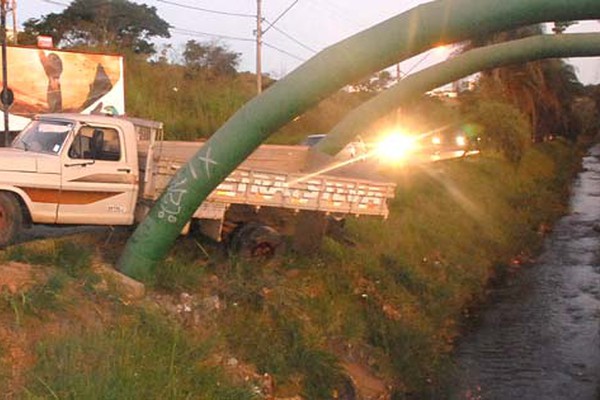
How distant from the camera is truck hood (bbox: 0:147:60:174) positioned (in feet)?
36.1

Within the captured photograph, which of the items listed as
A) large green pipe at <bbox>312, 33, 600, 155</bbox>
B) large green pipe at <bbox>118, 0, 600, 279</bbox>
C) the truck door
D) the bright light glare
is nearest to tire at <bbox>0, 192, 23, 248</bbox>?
the truck door

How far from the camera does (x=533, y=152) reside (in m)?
53.0

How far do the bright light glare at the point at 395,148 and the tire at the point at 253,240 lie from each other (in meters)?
15.2

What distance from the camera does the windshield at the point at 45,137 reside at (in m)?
11.6

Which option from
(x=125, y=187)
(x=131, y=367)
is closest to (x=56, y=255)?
(x=125, y=187)

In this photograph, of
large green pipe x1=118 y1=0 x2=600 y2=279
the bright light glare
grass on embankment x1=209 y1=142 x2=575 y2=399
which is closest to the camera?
large green pipe x1=118 y1=0 x2=600 y2=279

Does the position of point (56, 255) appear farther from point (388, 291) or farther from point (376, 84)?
point (376, 84)

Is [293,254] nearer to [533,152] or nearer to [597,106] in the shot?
[533,152]

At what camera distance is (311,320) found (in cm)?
1339

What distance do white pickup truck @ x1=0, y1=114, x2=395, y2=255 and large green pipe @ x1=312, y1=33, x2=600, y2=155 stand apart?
2.89m

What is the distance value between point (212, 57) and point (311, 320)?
3876 cm

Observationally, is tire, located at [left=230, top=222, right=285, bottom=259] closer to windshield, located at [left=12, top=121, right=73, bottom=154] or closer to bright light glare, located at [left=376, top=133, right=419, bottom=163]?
windshield, located at [left=12, top=121, right=73, bottom=154]

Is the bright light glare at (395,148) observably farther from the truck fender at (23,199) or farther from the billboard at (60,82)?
the truck fender at (23,199)

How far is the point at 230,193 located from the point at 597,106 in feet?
286
